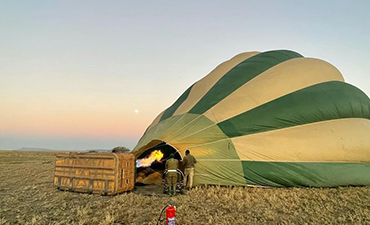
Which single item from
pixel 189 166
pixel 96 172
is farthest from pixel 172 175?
pixel 96 172

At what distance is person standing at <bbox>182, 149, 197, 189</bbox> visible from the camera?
7801 millimetres

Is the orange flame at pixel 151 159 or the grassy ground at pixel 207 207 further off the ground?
the orange flame at pixel 151 159

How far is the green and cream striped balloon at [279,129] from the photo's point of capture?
7664 mm

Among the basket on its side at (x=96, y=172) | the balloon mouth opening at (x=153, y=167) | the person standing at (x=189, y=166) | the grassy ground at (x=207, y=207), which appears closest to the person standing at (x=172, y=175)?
the person standing at (x=189, y=166)

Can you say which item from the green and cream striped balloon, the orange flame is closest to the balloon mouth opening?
the orange flame

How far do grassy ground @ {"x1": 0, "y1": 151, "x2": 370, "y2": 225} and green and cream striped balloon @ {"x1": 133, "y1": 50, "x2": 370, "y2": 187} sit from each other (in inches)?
19.2

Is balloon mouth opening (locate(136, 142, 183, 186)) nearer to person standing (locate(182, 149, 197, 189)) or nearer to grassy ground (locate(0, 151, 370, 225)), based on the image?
person standing (locate(182, 149, 197, 189))

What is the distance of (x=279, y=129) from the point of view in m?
8.09

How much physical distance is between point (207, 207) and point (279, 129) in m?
3.43

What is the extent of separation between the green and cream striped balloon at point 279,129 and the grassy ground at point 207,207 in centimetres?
49

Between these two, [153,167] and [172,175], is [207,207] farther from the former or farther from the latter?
[153,167]

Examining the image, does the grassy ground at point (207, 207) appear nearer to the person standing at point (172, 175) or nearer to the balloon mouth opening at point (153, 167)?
the person standing at point (172, 175)

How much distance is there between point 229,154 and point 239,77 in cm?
286

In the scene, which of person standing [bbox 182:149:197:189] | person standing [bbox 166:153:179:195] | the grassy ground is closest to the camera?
the grassy ground
